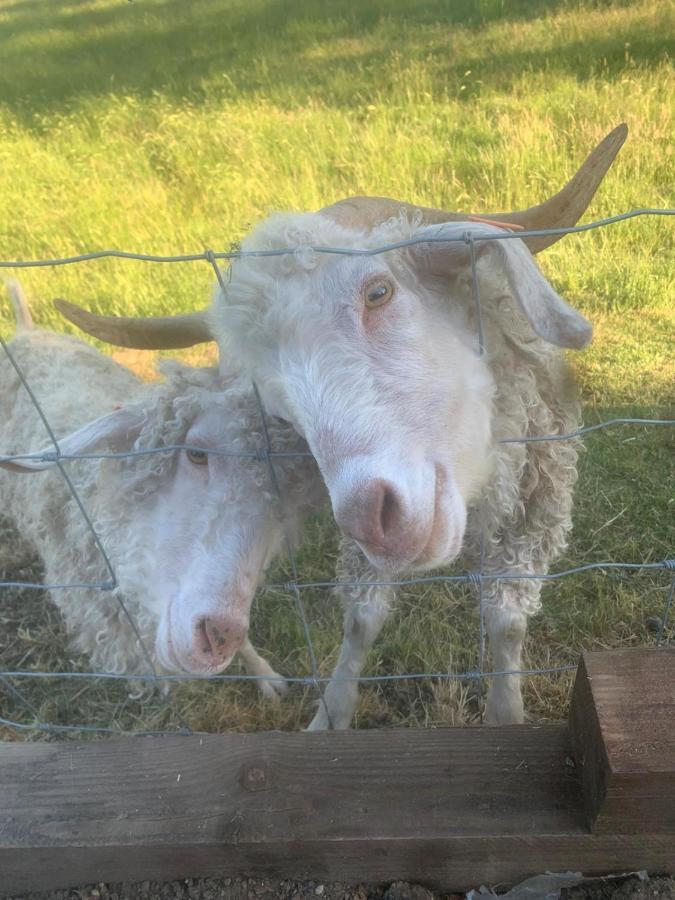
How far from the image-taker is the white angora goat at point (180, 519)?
1.51m

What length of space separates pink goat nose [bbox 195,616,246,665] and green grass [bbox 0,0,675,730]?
1.01 m

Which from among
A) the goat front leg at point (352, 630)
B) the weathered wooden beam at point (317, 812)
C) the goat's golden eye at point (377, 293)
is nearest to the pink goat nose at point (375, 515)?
the goat's golden eye at point (377, 293)

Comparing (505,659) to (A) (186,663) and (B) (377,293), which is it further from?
(B) (377,293)

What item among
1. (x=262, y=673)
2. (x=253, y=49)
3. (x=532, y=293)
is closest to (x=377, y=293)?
(x=532, y=293)

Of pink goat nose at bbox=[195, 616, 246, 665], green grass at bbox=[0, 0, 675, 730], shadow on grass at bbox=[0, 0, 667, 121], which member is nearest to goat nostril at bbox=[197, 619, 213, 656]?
pink goat nose at bbox=[195, 616, 246, 665]

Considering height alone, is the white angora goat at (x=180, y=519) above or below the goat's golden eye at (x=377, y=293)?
below

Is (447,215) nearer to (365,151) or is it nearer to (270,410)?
(270,410)

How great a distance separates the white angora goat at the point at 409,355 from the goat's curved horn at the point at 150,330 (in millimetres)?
412

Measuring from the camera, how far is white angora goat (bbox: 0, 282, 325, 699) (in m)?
1.51

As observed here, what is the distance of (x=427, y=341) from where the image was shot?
1.36 metres

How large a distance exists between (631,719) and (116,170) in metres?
7.32

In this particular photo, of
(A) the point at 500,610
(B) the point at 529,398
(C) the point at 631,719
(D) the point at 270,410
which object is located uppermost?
(D) the point at 270,410

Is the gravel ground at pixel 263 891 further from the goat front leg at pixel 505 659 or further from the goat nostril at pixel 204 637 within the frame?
the goat front leg at pixel 505 659

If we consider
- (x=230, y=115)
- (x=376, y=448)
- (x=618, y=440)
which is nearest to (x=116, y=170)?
(x=230, y=115)
